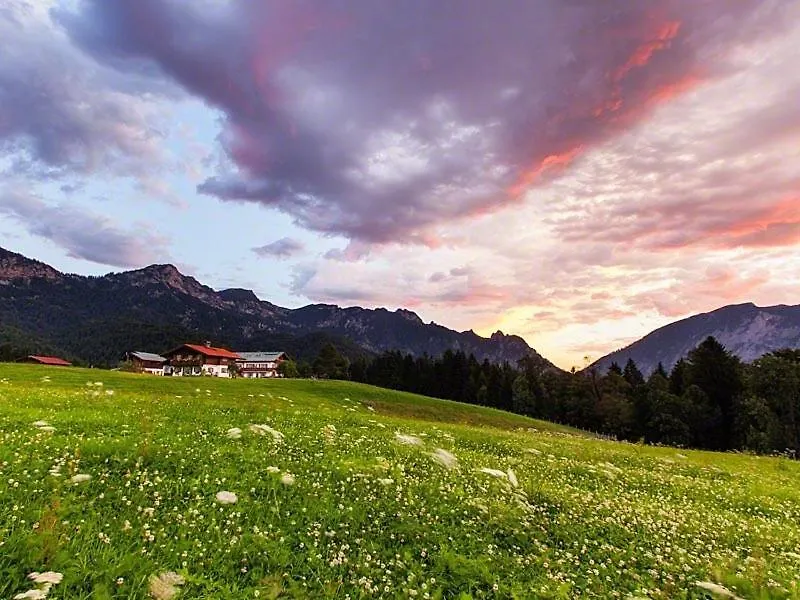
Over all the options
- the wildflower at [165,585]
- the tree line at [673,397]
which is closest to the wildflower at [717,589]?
the wildflower at [165,585]

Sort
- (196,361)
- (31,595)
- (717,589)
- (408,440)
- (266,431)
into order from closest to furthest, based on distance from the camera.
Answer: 1. (31,595)
2. (717,589)
3. (266,431)
4. (408,440)
5. (196,361)

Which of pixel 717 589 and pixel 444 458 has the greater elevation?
pixel 444 458

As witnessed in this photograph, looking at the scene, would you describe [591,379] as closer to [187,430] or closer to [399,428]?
[399,428]

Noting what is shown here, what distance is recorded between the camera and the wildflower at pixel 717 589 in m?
8.79

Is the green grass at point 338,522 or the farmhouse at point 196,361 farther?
the farmhouse at point 196,361

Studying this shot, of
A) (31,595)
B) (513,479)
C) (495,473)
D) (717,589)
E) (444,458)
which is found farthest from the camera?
(444,458)

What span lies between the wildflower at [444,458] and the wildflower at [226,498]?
277 inches

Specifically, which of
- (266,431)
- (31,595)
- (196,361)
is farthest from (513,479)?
(196,361)

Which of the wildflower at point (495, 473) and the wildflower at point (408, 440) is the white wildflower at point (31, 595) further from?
the wildflower at point (408, 440)

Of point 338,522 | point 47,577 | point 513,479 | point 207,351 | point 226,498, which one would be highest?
point 207,351

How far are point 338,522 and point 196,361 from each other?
6707 inches

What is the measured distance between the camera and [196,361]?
16512 cm

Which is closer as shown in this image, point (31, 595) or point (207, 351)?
point (31, 595)

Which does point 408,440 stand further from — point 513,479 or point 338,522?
point 338,522
